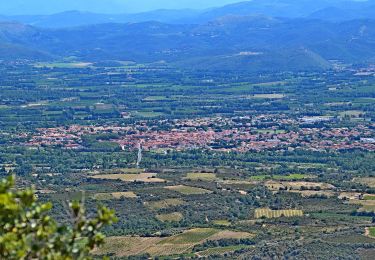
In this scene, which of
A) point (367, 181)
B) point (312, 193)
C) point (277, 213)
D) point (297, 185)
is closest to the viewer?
point (277, 213)

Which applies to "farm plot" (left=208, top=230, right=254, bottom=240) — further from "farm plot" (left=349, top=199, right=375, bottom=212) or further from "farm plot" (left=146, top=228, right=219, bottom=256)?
"farm plot" (left=349, top=199, right=375, bottom=212)

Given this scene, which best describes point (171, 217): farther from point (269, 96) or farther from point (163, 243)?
point (269, 96)

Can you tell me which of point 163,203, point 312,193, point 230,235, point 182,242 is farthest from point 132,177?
point 182,242

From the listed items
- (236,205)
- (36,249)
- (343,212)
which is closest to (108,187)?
(236,205)

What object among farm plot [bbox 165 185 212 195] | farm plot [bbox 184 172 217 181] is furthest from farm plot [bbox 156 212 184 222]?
farm plot [bbox 184 172 217 181]

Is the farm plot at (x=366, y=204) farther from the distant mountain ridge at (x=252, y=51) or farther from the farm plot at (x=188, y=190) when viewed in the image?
the distant mountain ridge at (x=252, y=51)

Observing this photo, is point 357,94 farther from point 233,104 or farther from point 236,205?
point 236,205
